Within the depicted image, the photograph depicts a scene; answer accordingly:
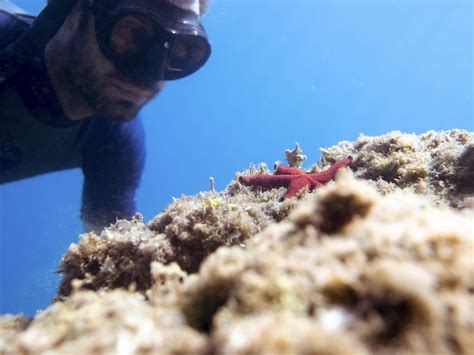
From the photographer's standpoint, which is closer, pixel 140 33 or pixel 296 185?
pixel 296 185

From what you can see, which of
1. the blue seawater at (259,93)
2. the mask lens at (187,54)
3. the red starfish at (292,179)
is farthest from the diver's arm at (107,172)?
the blue seawater at (259,93)

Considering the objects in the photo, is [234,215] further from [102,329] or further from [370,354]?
[370,354]

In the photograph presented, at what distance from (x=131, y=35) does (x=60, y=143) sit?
7.49 feet

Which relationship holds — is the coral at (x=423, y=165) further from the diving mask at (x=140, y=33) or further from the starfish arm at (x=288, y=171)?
the diving mask at (x=140, y=33)

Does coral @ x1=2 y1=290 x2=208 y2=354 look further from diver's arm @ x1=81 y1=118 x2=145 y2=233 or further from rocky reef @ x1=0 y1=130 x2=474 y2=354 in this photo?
diver's arm @ x1=81 y1=118 x2=145 y2=233

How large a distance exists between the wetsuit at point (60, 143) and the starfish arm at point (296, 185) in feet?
11.1

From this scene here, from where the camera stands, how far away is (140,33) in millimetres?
5883

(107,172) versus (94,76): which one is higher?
(94,76)

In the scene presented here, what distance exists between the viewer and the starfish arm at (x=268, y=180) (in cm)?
380

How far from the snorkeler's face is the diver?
2 cm

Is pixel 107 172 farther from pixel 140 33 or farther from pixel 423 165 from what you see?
pixel 423 165

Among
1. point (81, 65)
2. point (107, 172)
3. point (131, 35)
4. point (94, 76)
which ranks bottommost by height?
point (107, 172)

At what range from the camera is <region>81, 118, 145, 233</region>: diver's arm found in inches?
260

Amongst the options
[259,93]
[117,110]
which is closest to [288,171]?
[117,110]
